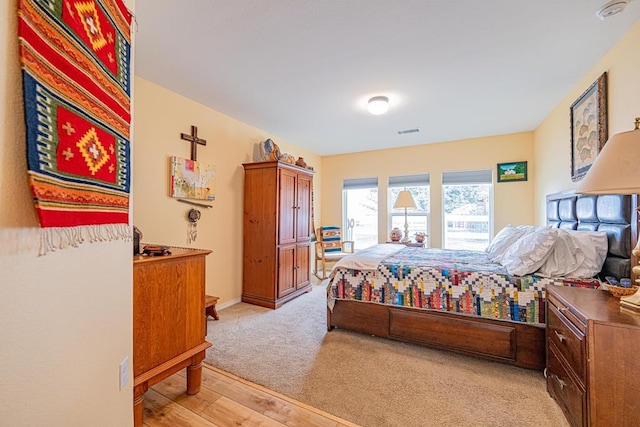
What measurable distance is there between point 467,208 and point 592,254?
2705 millimetres

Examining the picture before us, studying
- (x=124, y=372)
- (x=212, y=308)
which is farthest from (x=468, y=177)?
(x=124, y=372)

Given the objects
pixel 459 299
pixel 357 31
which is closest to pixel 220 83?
pixel 357 31

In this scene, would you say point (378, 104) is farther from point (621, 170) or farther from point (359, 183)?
point (359, 183)

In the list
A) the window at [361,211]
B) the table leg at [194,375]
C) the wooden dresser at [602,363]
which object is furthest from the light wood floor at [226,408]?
the window at [361,211]

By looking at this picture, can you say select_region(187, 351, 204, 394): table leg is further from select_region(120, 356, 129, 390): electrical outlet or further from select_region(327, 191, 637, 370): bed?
select_region(327, 191, 637, 370): bed

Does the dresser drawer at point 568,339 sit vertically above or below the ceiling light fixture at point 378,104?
below

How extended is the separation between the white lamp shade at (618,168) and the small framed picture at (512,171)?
10.5 ft

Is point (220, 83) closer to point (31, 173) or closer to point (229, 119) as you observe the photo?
point (229, 119)

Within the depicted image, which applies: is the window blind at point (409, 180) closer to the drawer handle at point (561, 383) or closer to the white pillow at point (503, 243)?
the white pillow at point (503, 243)

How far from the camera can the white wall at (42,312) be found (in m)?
0.65

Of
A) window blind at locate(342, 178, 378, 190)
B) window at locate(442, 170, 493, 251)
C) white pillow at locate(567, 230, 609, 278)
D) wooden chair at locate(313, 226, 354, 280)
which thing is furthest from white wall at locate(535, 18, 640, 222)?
wooden chair at locate(313, 226, 354, 280)

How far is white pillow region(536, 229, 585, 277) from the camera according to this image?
1.88 meters

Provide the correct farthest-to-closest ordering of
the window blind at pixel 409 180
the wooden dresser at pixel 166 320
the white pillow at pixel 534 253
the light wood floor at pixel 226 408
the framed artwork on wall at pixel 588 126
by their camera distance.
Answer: the window blind at pixel 409 180 < the framed artwork on wall at pixel 588 126 < the white pillow at pixel 534 253 < the light wood floor at pixel 226 408 < the wooden dresser at pixel 166 320

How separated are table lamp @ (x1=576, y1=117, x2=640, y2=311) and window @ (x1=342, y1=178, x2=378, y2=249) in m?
3.88
